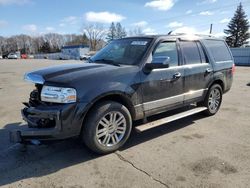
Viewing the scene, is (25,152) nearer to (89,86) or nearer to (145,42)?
(89,86)

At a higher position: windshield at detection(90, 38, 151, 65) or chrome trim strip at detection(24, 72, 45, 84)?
windshield at detection(90, 38, 151, 65)

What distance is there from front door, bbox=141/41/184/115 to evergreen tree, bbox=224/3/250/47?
56611 millimetres

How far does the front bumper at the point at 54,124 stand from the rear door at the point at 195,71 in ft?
8.15

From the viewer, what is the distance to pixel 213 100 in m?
5.94

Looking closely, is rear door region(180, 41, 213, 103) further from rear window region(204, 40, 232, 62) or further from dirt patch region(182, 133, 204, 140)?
dirt patch region(182, 133, 204, 140)

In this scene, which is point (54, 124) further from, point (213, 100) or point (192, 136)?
point (213, 100)

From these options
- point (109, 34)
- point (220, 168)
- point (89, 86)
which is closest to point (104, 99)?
point (89, 86)

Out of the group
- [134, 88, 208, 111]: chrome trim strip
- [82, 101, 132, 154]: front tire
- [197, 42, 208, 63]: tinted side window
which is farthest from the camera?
[197, 42, 208, 63]: tinted side window

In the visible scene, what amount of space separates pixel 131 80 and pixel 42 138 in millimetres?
1627

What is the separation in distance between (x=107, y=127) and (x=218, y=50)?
148 inches

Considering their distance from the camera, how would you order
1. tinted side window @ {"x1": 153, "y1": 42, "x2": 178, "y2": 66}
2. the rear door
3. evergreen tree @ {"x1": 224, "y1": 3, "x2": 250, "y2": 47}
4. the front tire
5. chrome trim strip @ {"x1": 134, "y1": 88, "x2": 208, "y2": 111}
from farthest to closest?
1. evergreen tree @ {"x1": 224, "y1": 3, "x2": 250, "y2": 47}
2. the rear door
3. tinted side window @ {"x1": 153, "y1": 42, "x2": 178, "y2": 66}
4. chrome trim strip @ {"x1": 134, "y1": 88, "x2": 208, "y2": 111}
5. the front tire

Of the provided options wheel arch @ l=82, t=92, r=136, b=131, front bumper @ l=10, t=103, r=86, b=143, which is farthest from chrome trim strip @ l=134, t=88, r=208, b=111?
front bumper @ l=10, t=103, r=86, b=143

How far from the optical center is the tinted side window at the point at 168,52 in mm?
4430

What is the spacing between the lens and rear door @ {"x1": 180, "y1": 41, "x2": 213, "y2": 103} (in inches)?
195
